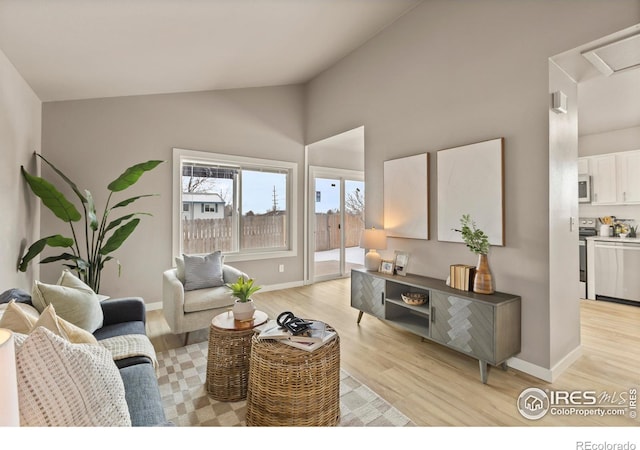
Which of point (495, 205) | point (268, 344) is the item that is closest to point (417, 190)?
point (495, 205)

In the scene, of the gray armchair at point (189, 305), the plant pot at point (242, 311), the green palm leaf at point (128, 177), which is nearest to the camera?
the plant pot at point (242, 311)

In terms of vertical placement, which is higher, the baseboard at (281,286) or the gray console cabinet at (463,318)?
the gray console cabinet at (463,318)

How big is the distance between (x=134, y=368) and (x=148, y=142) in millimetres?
3025

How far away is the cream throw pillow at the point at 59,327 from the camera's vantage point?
1239 mm

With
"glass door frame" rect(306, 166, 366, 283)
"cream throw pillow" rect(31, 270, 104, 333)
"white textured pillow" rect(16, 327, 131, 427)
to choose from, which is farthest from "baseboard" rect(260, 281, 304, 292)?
"white textured pillow" rect(16, 327, 131, 427)

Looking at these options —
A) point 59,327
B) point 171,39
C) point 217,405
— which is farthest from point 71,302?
point 171,39

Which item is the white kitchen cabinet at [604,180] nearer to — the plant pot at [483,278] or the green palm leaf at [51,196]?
the plant pot at [483,278]

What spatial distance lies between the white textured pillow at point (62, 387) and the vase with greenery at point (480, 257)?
7.86 feet

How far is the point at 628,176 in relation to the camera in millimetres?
4160

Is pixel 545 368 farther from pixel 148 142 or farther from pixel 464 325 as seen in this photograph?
pixel 148 142

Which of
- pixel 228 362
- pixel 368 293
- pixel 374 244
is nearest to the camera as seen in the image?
pixel 228 362

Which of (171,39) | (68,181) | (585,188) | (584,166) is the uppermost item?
(171,39)

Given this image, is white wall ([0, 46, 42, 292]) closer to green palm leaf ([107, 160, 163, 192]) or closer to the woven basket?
green palm leaf ([107, 160, 163, 192])

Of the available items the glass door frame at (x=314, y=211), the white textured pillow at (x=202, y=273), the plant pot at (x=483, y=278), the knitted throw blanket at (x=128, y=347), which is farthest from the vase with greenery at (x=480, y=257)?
the glass door frame at (x=314, y=211)
